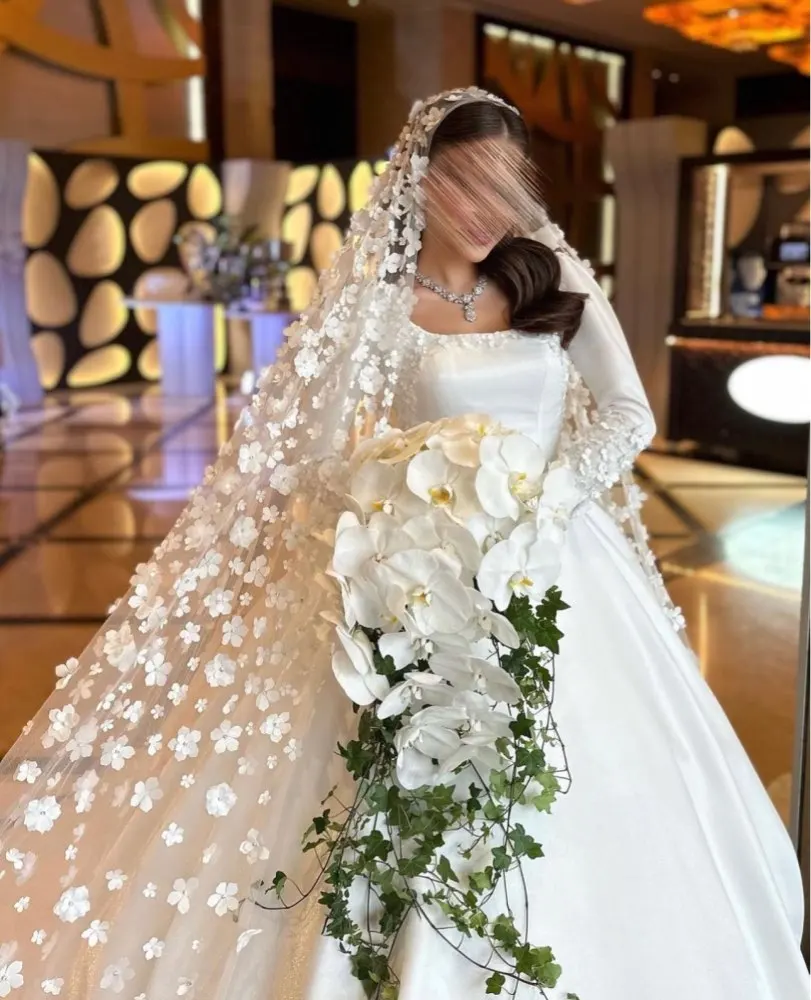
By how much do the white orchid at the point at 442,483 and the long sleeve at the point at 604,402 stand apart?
482 millimetres

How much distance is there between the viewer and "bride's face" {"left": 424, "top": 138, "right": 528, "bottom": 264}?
1635mm

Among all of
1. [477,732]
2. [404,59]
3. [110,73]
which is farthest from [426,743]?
[404,59]

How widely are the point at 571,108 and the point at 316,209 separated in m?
3.35

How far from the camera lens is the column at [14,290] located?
8.39m

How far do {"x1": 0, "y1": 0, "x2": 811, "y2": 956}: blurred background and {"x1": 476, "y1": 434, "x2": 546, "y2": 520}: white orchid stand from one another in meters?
0.55

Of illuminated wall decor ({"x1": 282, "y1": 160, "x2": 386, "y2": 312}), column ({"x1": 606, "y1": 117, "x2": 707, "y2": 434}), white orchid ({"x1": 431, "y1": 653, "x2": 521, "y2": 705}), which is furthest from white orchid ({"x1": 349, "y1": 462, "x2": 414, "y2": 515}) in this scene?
illuminated wall decor ({"x1": 282, "y1": 160, "x2": 386, "y2": 312})

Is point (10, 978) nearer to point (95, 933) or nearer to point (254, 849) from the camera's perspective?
point (95, 933)

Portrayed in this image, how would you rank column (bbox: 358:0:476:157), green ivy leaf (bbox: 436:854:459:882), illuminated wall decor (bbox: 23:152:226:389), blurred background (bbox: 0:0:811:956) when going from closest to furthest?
1. green ivy leaf (bbox: 436:854:459:882)
2. blurred background (bbox: 0:0:811:956)
3. illuminated wall decor (bbox: 23:152:226:389)
4. column (bbox: 358:0:476:157)

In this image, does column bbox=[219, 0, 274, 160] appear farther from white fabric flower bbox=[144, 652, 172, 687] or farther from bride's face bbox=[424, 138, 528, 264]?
white fabric flower bbox=[144, 652, 172, 687]

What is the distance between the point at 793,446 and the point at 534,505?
5.56 metres

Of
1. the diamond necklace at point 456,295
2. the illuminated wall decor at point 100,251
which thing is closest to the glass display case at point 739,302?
the illuminated wall decor at point 100,251

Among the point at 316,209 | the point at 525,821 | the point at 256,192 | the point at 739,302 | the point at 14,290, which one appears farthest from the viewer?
the point at 316,209

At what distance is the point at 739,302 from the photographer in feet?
23.2

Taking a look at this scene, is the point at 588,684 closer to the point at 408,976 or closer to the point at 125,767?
the point at 408,976
